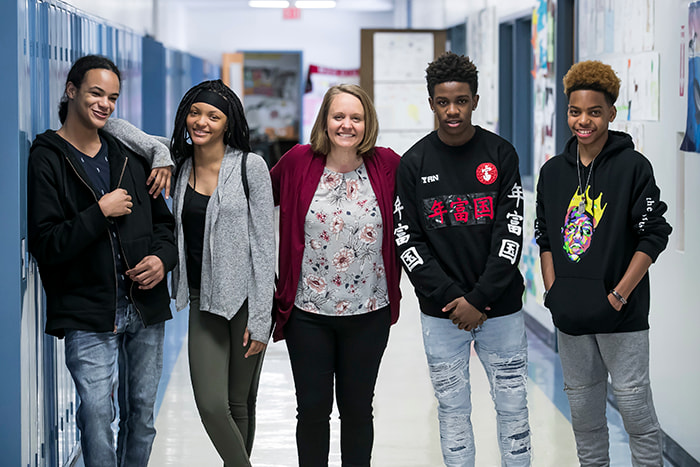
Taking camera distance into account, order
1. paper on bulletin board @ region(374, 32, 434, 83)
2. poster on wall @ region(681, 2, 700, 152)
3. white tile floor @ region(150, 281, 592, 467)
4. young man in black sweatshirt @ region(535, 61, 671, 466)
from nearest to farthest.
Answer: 1. young man in black sweatshirt @ region(535, 61, 671, 466)
2. poster on wall @ region(681, 2, 700, 152)
3. white tile floor @ region(150, 281, 592, 467)
4. paper on bulletin board @ region(374, 32, 434, 83)

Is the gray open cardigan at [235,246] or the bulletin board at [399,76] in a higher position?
the bulletin board at [399,76]

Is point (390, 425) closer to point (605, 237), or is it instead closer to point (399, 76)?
point (605, 237)

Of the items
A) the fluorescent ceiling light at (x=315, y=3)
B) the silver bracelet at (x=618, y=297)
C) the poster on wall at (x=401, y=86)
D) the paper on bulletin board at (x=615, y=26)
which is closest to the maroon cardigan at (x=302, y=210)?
the silver bracelet at (x=618, y=297)

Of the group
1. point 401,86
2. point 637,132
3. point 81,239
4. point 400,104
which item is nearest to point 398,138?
point 400,104

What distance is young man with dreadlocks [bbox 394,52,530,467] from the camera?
251cm

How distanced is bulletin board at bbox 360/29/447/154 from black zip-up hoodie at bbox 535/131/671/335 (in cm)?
602

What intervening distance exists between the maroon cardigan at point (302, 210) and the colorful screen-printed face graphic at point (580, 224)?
0.54 meters

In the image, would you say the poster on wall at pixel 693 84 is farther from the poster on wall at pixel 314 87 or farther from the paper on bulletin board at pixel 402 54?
the poster on wall at pixel 314 87

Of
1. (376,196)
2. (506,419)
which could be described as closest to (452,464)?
(506,419)

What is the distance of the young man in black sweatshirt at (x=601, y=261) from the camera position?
8.13 feet

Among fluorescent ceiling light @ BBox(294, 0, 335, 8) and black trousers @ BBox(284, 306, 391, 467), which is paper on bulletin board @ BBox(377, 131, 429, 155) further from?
black trousers @ BBox(284, 306, 391, 467)

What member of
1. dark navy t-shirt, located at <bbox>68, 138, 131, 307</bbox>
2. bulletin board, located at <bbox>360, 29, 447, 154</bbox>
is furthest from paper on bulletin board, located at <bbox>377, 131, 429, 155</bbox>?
dark navy t-shirt, located at <bbox>68, 138, 131, 307</bbox>

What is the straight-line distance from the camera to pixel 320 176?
2.65m

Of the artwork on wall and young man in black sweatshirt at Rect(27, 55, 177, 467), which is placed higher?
the artwork on wall
